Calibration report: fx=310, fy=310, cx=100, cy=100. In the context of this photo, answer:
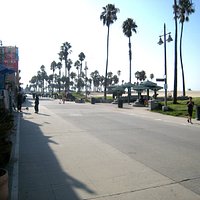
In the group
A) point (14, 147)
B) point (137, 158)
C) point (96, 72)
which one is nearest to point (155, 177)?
point (137, 158)

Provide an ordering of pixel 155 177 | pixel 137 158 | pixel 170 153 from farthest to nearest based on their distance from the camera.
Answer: pixel 170 153
pixel 137 158
pixel 155 177

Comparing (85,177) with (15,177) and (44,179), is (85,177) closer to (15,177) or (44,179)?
(44,179)

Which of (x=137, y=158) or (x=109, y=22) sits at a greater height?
(x=109, y=22)

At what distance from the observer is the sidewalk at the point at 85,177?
5770 millimetres

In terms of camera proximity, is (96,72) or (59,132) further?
(96,72)

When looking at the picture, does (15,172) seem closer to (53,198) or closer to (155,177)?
(53,198)

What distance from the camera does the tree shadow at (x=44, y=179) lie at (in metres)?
5.85

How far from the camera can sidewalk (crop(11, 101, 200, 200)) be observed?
5.77m

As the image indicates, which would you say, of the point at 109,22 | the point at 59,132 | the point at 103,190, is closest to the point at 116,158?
the point at 103,190

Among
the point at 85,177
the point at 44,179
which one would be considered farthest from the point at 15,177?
the point at 85,177

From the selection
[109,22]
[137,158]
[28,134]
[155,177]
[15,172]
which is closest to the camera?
[155,177]

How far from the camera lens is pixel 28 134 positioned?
1405 centimetres

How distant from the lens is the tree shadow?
19.2 feet

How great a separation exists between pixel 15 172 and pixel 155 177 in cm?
328
